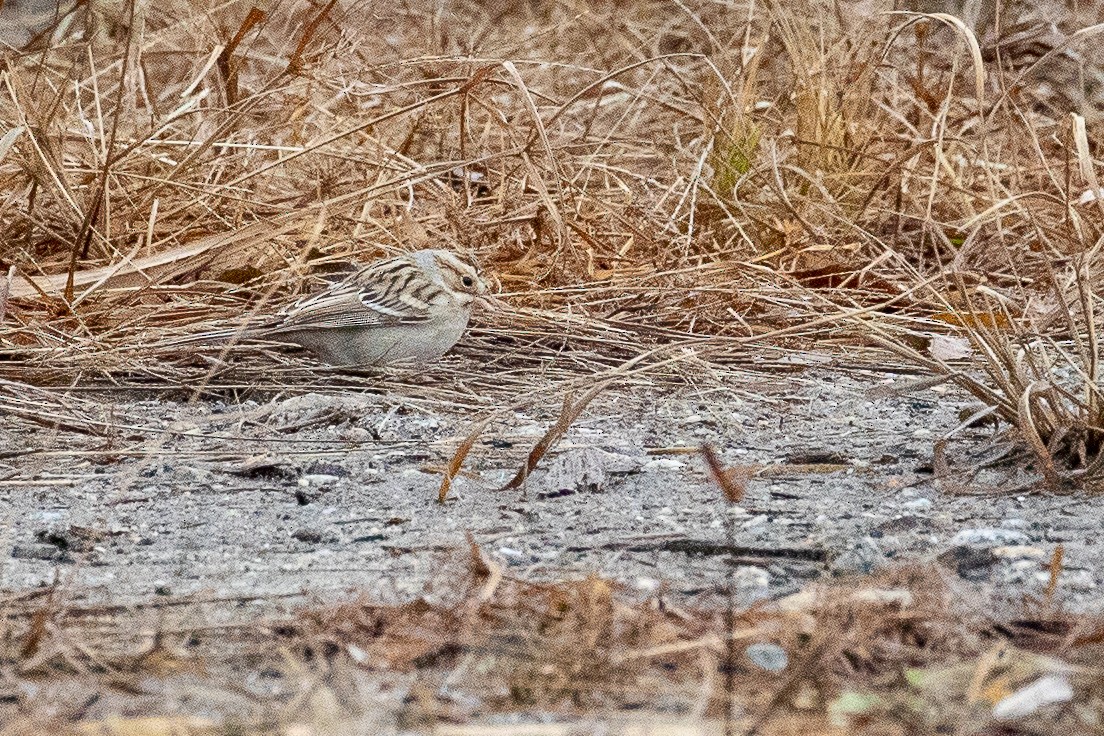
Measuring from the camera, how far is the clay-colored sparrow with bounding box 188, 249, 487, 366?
5129 mm

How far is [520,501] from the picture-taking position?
367cm

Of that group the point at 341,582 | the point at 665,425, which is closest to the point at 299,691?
the point at 341,582

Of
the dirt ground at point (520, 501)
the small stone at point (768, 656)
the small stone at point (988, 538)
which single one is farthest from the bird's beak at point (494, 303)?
the small stone at point (768, 656)

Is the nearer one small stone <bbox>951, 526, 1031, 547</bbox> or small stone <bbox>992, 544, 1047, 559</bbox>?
small stone <bbox>992, 544, 1047, 559</bbox>

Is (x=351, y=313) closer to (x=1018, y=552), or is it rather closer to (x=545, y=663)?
(x=1018, y=552)

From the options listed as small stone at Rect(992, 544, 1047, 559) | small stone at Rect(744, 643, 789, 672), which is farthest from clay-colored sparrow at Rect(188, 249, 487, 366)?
small stone at Rect(744, 643, 789, 672)

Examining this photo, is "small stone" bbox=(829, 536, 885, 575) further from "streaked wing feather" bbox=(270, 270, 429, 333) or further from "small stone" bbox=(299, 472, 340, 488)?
"streaked wing feather" bbox=(270, 270, 429, 333)

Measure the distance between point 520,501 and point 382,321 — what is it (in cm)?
163

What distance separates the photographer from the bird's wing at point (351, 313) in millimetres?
5113

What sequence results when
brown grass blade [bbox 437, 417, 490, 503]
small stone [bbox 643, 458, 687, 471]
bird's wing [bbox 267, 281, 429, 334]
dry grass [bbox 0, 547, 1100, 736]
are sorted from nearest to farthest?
1. dry grass [bbox 0, 547, 1100, 736]
2. brown grass blade [bbox 437, 417, 490, 503]
3. small stone [bbox 643, 458, 687, 471]
4. bird's wing [bbox 267, 281, 429, 334]

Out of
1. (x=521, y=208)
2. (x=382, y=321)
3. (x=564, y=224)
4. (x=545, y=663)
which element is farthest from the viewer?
(x=521, y=208)

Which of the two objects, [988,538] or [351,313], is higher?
[988,538]

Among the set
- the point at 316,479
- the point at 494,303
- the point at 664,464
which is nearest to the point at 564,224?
the point at 494,303

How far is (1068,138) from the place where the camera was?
4.02 metres
